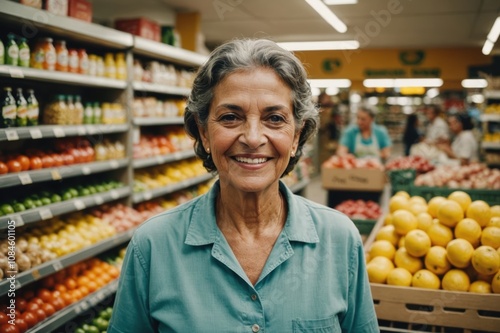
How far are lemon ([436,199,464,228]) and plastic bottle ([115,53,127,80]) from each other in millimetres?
3238

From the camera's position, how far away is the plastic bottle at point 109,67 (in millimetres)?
4406

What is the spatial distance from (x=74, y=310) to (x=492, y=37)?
9.41 m

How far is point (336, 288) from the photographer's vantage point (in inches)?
60.1

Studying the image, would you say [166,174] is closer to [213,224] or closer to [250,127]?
[213,224]

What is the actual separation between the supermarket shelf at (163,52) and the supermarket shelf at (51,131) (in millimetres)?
845

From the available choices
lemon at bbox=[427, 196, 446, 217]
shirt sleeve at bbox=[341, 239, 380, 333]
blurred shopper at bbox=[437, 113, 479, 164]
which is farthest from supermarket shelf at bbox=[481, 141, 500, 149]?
shirt sleeve at bbox=[341, 239, 380, 333]

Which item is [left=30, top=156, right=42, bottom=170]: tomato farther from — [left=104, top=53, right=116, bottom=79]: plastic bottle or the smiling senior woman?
the smiling senior woman

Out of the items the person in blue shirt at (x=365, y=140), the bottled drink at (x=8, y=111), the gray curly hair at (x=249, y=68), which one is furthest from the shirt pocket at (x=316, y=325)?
the person in blue shirt at (x=365, y=140)

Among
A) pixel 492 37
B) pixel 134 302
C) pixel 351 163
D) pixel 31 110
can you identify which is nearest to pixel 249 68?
pixel 134 302

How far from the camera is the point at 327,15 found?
728 cm

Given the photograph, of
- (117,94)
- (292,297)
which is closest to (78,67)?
(117,94)

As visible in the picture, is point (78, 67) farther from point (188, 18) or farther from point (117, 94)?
point (188, 18)

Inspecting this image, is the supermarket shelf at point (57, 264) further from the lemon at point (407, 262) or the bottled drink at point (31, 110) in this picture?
the lemon at point (407, 262)

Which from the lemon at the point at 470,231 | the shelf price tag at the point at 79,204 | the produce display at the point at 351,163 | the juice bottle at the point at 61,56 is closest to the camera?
the lemon at the point at 470,231
